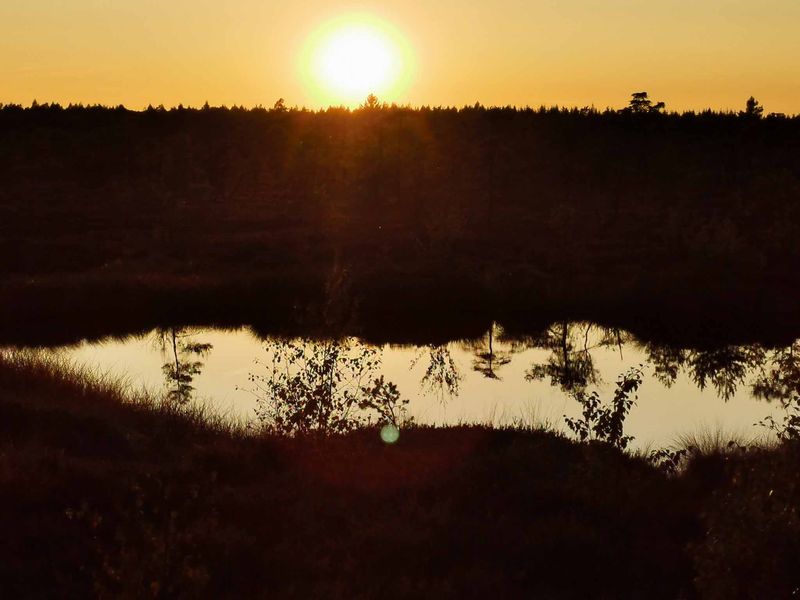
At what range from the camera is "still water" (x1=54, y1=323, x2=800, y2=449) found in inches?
703

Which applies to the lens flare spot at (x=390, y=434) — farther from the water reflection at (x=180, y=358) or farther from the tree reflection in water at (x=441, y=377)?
the tree reflection in water at (x=441, y=377)

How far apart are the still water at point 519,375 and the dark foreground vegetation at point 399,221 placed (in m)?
2.03

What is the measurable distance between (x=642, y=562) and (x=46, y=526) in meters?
5.98

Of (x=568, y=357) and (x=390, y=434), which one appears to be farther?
(x=568, y=357)

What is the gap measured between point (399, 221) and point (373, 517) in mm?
48643

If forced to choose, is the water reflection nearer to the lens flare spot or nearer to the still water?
the still water

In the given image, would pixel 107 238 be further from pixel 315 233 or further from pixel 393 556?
pixel 393 556

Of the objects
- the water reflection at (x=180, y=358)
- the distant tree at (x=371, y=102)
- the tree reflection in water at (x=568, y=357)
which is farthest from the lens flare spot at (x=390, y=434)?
the distant tree at (x=371, y=102)

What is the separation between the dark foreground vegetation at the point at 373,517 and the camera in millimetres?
7336

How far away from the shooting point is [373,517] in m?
9.67

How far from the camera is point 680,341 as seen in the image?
1140 inches

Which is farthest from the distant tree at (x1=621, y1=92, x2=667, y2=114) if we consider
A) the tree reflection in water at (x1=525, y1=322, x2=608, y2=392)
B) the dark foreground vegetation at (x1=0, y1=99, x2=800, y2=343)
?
the tree reflection in water at (x1=525, y1=322, x2=608, y2=392)

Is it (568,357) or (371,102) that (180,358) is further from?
(371,102)

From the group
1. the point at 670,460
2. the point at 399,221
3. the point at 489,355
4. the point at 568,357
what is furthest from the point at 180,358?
the point at 399,221
